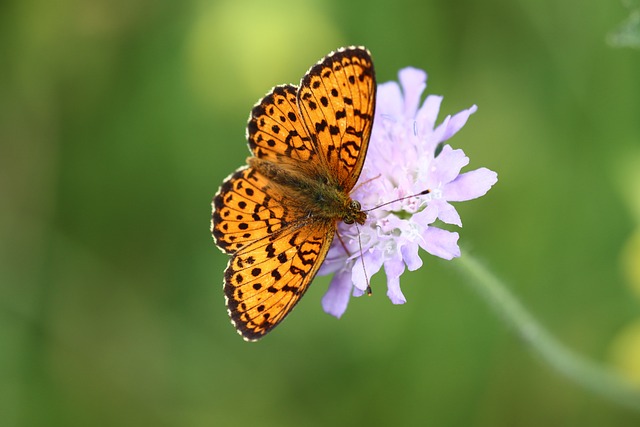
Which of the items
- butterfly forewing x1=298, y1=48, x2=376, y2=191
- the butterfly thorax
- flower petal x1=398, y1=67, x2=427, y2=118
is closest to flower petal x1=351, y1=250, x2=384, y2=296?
the butterfly thorax

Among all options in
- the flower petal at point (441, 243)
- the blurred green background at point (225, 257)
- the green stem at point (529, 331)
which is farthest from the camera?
the blurred green background at point (225, 257)

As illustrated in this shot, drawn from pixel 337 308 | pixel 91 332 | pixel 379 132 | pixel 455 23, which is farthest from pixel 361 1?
pixel 91 332

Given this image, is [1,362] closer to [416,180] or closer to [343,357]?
[343,357]

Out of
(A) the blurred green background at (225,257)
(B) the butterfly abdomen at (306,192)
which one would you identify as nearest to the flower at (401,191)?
(B) the butterfly abdomen at (306,192)

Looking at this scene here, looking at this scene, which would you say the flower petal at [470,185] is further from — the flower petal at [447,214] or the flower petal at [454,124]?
the flower petal at [454,124]

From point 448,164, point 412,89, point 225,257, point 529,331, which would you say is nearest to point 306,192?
point 448,164

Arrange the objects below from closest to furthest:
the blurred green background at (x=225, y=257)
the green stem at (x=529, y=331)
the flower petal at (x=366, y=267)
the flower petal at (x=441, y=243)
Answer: the flower petal at (x=441, y=243)
the flower petal at (x=366, y=267)
the green stem at (x=529, y=331)
the blurred green background at (x=225, y=257)
